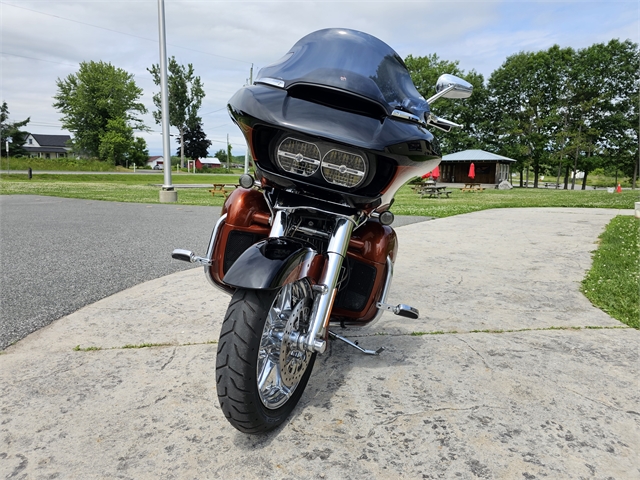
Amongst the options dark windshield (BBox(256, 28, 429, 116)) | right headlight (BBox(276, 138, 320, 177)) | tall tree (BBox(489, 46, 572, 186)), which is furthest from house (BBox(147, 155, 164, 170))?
right headlight (BBox(276, 138, 320, 177))

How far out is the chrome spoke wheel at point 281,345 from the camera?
1885 mm

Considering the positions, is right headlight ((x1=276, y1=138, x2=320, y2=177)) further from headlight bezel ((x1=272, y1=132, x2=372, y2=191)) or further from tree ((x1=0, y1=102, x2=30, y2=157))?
tree ((x1=0, y1=102, x2=30, y2=157))

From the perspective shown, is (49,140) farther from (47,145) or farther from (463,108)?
(463,108)

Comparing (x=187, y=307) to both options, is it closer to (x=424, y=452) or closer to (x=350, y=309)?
(x=350, y=309)

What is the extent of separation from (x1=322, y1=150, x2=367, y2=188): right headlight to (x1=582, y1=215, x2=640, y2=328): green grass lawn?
253 centimetres

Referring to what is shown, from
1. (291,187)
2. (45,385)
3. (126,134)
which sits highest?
(126,134)

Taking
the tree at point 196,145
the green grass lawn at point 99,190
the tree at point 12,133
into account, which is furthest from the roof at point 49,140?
the green grass lawn at point 99,190

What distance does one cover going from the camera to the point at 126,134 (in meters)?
56.0

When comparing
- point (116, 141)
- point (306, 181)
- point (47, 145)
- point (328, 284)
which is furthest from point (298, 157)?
point (47, 145)

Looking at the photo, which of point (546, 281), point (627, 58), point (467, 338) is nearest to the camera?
point (467, 338)

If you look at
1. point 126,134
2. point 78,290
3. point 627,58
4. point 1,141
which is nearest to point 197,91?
point 126,134

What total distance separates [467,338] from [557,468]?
4.22 feet

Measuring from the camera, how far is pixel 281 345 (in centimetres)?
194

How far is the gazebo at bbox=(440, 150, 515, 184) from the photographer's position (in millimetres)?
38297
